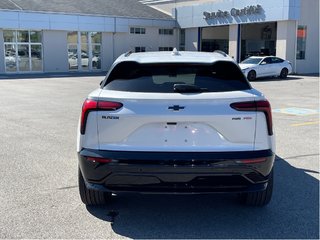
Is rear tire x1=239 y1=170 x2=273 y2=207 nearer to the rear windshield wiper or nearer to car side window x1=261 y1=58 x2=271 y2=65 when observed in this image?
the rear windshield wiper

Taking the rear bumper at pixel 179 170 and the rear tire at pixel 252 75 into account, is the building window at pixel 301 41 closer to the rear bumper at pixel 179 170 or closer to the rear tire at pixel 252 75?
the rear tire at pixel 252 75

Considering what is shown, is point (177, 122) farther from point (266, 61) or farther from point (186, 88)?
point (266, 61)

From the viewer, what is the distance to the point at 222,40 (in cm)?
4247

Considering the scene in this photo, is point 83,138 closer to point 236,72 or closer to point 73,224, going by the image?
point 73,224

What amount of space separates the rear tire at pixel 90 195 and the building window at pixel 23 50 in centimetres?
3101

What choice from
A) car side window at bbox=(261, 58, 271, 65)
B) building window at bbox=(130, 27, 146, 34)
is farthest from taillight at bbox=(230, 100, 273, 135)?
building window at bbox=(130, 27, 146, 34)

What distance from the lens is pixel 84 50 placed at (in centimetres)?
3641

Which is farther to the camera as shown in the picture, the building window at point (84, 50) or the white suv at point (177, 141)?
the building window at point (84, 50)

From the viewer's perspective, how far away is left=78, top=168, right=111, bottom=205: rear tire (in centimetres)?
445

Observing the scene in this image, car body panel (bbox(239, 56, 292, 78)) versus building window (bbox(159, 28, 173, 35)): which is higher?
building window (bbox(159, 28, 173, 35))

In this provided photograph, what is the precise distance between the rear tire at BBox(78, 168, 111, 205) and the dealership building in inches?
1092

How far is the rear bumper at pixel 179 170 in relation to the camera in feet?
12.6

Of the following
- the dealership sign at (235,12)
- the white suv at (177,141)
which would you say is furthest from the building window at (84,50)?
the white suv at (177,141)

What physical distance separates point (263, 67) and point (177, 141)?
23.2 m
